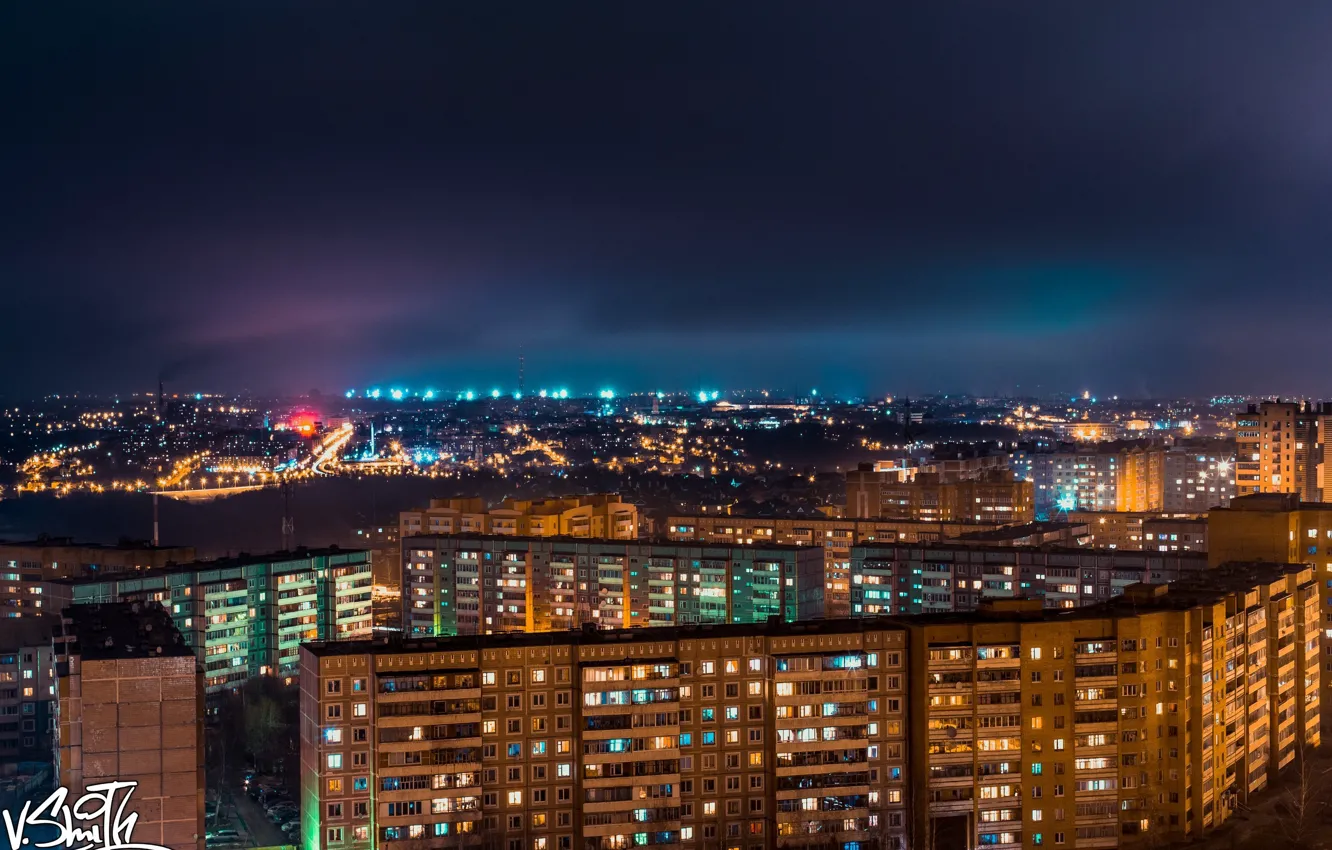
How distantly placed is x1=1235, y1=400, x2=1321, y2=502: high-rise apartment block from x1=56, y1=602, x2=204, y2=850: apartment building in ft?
67.8

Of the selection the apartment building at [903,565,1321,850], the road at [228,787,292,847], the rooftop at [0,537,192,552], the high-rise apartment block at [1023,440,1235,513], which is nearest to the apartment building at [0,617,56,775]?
the road at [228,787,292,847]

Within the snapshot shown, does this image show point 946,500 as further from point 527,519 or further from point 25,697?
point 25,697

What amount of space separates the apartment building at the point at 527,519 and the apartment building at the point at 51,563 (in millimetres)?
4160

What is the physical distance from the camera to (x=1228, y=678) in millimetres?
10844

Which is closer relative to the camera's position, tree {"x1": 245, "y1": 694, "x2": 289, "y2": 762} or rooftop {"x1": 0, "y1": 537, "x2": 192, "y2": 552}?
tree {"x1": 245, "y1": 694, "x2": 289, "y2": 762}

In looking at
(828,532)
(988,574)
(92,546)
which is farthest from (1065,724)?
(92,546)

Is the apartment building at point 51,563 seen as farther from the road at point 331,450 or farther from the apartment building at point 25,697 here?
the road at point 331,450

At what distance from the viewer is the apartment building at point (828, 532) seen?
21.6 metres

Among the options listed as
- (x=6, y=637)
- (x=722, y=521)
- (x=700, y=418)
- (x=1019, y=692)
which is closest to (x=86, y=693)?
(x=1019, y=692)

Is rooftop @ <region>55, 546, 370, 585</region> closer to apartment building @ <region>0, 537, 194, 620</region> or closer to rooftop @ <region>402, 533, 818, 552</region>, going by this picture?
apartment building @ <region>0, 537, 194, 620</region>

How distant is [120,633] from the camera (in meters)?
9.20

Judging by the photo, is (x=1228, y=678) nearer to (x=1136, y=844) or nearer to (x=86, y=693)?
(x=1136, y=844)

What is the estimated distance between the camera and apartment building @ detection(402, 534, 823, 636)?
57.7 feet

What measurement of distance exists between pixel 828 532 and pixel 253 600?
30.3 ft
